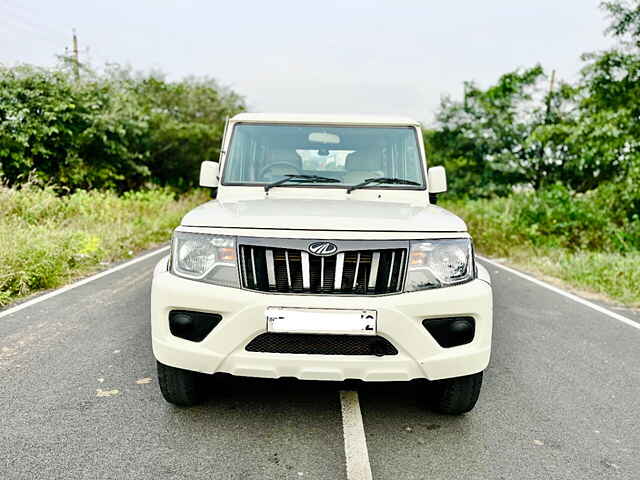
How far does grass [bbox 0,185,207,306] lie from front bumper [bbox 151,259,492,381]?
4.06m

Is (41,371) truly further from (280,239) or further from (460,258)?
(460,258)

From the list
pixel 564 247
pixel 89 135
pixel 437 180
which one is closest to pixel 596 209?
pixel 564 247

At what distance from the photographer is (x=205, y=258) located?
3152mm

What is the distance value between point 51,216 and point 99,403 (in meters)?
8.55

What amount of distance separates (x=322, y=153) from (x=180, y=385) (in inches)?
84.7

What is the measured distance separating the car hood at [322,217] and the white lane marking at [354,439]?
1.16 meters

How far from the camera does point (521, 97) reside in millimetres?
26906

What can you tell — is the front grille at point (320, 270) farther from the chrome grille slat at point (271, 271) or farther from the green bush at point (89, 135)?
the green bush at point (89, 135)

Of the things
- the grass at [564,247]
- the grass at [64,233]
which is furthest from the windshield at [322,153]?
the grass at [564,247]

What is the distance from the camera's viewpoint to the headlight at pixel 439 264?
10.2 feet

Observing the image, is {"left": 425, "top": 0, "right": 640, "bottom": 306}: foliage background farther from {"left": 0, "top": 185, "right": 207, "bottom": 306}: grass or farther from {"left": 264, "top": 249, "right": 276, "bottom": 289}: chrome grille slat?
{"left": 0, "top": 185, "right": 207, "bottom": 306}: grass

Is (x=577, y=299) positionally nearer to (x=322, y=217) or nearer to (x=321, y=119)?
(x=321, y=119)

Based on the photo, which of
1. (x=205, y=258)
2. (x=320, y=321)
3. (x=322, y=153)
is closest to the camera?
(x=320, y=321)

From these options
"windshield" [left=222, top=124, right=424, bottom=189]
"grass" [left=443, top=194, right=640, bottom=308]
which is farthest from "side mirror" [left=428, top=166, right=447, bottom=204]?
"grass" [left=443, top=194, right=640, bottom=308]
